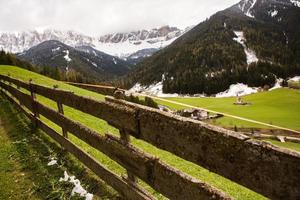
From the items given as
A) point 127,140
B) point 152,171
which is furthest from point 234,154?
point 127,140

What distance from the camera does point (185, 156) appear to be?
4.04 metres

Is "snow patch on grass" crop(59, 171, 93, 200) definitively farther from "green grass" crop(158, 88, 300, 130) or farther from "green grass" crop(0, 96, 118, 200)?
"green grass" crop(158, 88, 300, 130)

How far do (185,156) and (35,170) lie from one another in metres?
6.68

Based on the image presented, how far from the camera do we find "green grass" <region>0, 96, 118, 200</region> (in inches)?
310

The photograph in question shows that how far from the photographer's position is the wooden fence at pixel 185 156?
9.66 feet

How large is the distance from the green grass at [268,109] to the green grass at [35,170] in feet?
297

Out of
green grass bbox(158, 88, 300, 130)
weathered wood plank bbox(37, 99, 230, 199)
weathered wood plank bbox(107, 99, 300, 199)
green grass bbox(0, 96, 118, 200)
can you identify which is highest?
weathered wood plank bbox(107, 99, 300, 199)

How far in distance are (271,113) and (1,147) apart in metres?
119

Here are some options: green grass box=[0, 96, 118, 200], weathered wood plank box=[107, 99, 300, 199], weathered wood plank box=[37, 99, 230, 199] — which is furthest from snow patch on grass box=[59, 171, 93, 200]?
weathered wood plank box=[107, 99, 300, 199]

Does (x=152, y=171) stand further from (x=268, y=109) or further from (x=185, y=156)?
(x=268, y=109)

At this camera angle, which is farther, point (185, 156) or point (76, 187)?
point (76, 187)

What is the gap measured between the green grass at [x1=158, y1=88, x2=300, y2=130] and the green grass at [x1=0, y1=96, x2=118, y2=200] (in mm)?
90439

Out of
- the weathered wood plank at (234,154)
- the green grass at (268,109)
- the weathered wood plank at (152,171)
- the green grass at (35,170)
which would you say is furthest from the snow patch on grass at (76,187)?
the green grass at (268,109)

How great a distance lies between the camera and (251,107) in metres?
142
